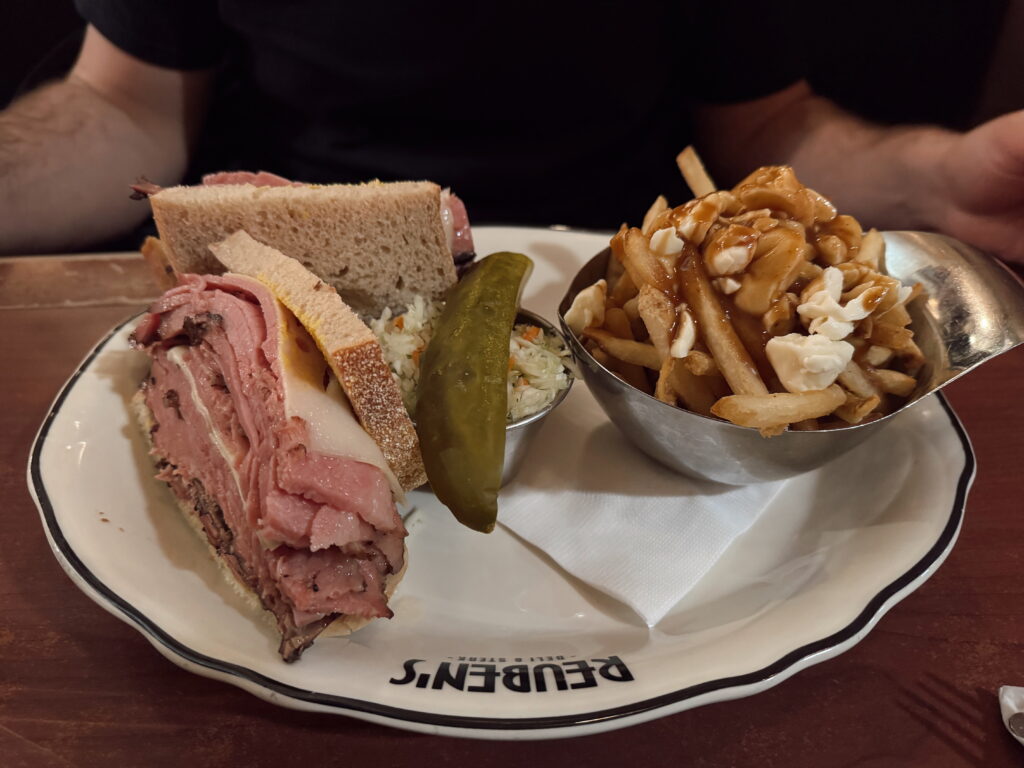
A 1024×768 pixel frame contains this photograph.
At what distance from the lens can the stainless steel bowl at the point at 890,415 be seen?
1.04m

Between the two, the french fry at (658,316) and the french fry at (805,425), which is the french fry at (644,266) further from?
the french fry at (805,425)

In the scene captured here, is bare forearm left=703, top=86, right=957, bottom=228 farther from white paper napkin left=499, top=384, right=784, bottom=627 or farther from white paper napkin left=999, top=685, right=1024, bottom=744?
white paper napkin left=999, top=685, right=1024, bottom=744

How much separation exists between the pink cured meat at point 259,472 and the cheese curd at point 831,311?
2.24ft

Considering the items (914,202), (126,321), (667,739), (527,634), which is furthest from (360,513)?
(914,202)

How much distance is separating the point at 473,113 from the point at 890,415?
1593mm

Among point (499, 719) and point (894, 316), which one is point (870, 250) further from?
point (499, 719)

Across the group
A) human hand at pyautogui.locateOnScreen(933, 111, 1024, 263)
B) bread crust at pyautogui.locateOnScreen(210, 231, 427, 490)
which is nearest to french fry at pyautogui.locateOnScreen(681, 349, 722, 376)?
bread crust at pyautogui.locateOnScreen(210, 231, 427, 490)

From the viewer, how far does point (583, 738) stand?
0.88 metres

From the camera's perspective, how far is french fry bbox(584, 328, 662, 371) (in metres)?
1.07

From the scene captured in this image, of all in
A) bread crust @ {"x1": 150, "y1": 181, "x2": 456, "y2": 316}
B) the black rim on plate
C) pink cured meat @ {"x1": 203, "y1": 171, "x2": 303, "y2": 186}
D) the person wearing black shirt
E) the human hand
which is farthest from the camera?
the person wearing black shirt

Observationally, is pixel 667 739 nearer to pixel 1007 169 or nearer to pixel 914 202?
pixel 1007 169

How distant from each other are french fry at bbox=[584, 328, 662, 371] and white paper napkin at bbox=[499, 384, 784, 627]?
0.84ft

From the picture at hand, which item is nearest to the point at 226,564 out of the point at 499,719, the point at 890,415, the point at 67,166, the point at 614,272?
the point at 499,719

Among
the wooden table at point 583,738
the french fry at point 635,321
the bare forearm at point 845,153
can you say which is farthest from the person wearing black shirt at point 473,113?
the wooden table at point 583,738
